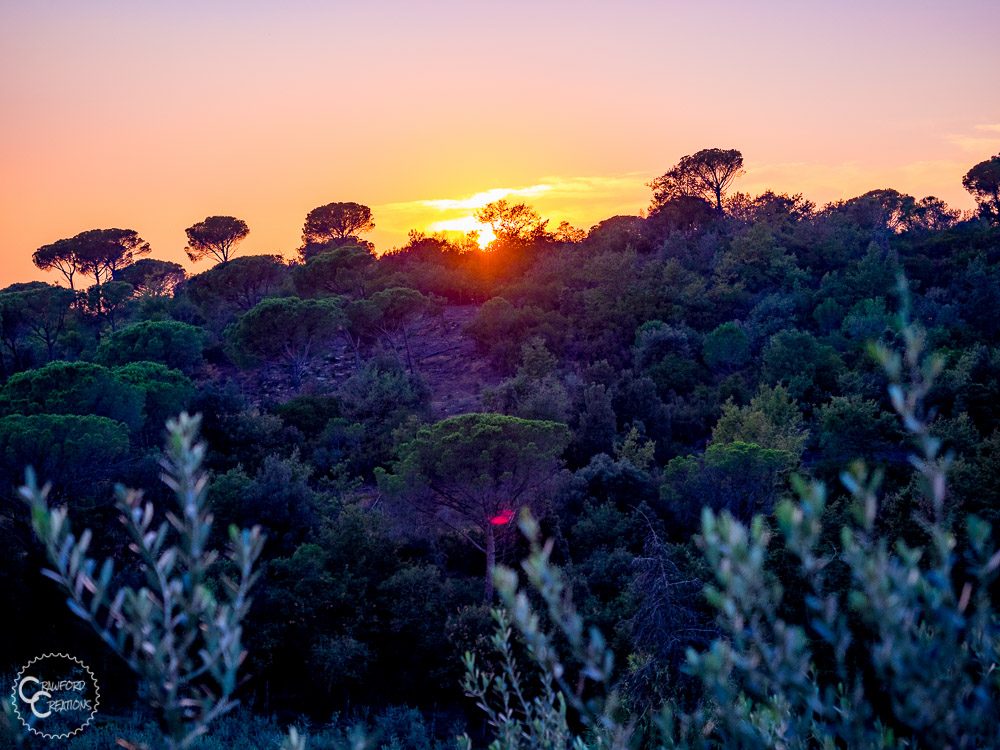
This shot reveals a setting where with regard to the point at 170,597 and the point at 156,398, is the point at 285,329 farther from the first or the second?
the point at 170,597

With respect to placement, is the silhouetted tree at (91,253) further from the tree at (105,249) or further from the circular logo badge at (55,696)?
the circular logo badge at (55,696)

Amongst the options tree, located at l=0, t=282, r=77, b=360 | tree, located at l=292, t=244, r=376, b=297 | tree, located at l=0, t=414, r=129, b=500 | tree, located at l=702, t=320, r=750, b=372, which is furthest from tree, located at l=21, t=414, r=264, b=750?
tree, located at l=292, t=244, r=376, b=297

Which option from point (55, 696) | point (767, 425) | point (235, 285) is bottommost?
point (55, 696)

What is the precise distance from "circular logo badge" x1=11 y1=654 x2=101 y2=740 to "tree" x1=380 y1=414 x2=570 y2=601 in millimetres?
6834

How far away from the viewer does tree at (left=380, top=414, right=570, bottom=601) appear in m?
17.1

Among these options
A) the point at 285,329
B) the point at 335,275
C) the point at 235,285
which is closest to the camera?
the point at 285,329

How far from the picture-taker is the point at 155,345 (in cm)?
3369

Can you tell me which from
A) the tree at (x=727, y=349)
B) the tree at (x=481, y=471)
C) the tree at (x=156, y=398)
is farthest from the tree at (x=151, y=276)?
the tree at (x=481, y=471)

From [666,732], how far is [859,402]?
776 inches

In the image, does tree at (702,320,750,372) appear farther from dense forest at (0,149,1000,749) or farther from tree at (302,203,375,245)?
tree at (302,203,375,245)

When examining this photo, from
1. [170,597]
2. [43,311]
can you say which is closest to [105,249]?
[43,311]

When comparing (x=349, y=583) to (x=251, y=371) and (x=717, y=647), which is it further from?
(x=251, y=371)

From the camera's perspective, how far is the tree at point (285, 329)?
35.7 m

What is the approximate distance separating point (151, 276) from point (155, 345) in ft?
96.2
